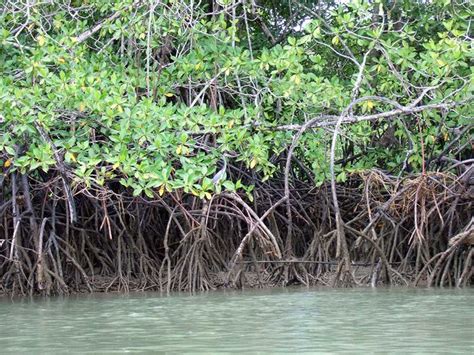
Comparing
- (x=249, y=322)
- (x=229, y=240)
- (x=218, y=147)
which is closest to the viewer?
(x=249, y=322)

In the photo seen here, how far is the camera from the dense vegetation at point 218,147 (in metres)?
7.45

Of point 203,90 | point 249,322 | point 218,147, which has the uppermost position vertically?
point 203,90

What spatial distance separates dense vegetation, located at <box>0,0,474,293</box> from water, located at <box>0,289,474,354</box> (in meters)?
0.67

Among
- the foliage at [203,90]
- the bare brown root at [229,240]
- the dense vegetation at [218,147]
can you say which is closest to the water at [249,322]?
the bare brown root at [229,240]

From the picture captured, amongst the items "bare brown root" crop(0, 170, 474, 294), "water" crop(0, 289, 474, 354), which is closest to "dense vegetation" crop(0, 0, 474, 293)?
"bare brown root" crop(0, 170, 474, 294)

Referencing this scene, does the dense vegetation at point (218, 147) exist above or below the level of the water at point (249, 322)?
above

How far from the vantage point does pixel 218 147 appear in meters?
7.92

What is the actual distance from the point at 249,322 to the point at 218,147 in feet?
8.06

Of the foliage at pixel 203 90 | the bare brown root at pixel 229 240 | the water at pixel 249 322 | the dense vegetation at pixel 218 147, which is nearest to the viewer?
the water at pixel 249 322

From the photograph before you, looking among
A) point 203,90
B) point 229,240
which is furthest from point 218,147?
point 229,240

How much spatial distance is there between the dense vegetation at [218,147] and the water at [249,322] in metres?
0.67

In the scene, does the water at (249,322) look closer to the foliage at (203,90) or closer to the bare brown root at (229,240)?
the bare brown root at (229,240)

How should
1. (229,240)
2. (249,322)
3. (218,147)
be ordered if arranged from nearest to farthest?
(249,322), (218,147), (229,240)

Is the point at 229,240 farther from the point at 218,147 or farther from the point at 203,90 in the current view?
the point at 203,90
